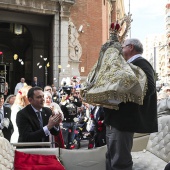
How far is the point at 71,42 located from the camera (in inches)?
703

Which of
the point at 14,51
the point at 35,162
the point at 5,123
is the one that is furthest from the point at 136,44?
the point at 14,51

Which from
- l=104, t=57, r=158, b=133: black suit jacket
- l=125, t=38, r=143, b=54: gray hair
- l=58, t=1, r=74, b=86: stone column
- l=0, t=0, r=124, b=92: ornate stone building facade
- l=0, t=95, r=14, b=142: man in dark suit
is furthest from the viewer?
l=58, t=1, r=74, b=86: stone column

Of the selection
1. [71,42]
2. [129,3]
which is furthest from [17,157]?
[129,3]

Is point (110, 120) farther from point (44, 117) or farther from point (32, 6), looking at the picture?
A: point (32, 6)

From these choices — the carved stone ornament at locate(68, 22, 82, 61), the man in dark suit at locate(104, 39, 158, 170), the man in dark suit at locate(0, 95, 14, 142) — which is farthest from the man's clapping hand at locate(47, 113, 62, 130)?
the carved stone ornament at locate(68, 22, 82, 61)

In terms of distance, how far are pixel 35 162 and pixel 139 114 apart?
1541 mm

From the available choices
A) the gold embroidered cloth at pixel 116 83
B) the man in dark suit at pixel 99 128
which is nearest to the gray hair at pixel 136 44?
the gold embroidered cloth at pixel 116 83

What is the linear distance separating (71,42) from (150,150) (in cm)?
1317

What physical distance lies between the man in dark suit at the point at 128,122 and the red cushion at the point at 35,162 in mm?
883

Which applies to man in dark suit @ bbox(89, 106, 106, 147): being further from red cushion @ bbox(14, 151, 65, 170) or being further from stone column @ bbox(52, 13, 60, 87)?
stone column @ bbox(52, 13, 60, 87)

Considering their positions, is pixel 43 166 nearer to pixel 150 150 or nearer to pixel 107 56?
pixel 107 56

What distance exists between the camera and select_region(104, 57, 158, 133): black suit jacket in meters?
3.33

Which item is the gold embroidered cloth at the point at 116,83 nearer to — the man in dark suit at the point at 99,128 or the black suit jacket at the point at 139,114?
the black suit jacket at the point at 139,114

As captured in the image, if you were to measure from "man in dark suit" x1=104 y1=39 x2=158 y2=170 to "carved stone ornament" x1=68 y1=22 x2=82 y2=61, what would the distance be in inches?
567
